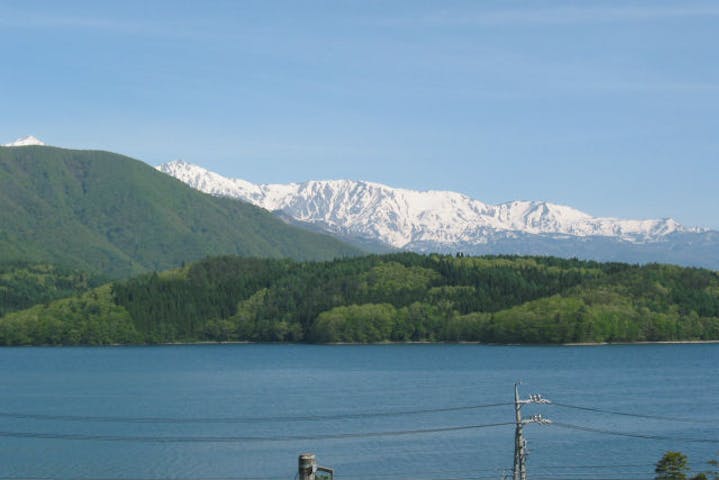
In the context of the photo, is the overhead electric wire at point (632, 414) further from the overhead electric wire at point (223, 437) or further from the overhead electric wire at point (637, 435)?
the overhead electric wire at point (223, 437)

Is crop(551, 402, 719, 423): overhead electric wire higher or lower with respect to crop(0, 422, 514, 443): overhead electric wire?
higher

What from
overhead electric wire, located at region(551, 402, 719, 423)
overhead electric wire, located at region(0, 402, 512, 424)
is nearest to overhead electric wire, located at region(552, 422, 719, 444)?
overhead electric wire, located at region(551, 402, 719, 423)

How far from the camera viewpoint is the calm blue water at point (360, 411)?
277 feet

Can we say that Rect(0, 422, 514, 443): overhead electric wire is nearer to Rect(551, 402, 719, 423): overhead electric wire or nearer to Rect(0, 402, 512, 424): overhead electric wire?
Rect(0, 402, 512, 424): overhead electric wire

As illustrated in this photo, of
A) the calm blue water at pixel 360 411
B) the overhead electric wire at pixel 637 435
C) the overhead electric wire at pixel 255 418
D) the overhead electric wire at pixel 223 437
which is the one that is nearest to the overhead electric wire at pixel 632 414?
the calm blue water at pixel 360 411

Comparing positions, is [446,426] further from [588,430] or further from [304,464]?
[304,464]

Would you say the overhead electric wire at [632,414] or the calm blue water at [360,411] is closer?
the calm blue water at [360,411]

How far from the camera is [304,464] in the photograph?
33531mm

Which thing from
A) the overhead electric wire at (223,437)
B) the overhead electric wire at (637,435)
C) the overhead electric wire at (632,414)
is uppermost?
the overhead electric wire at (632,414)

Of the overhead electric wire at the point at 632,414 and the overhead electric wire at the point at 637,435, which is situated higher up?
the overhead electric wire at the point at 632,414

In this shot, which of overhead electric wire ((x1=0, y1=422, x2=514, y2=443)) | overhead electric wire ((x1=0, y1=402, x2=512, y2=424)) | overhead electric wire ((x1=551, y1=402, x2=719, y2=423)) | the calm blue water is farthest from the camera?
overhead electric wire ((x1=0, y1=402, x2=512, y2=424))

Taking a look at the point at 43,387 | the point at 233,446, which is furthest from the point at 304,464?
the point at 43,387

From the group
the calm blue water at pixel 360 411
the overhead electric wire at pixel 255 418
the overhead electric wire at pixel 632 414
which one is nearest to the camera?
the calm blue water at pixel 360 411

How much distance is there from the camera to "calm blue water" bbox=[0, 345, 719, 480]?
277 feet
